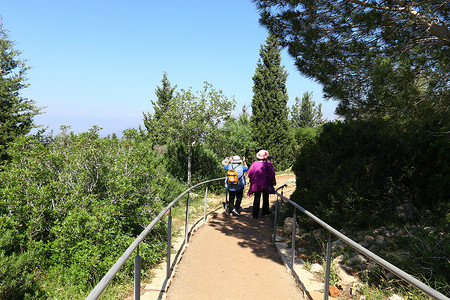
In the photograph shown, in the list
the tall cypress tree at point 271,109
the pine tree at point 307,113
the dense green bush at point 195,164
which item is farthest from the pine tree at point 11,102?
the pine tree at point 307,113

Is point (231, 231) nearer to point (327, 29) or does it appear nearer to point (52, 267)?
point (52, 267)

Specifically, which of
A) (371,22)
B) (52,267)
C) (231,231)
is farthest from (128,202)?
(371,22)

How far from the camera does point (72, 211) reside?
15.8 feet

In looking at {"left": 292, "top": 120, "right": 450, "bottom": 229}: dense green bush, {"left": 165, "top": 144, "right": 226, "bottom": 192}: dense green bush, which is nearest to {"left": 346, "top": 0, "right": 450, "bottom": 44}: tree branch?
{"left": 292, "top": 120, "right": 450, "bottom": 229}: dense green bush

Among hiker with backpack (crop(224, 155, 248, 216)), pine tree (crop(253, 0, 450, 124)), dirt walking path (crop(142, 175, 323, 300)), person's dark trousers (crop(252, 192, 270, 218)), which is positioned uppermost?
pine tree (crop(253, 0, 450, 124))

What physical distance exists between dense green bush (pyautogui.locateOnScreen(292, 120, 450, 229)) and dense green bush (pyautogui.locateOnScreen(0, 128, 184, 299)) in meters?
3.29

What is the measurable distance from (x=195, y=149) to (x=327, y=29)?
27.5ft

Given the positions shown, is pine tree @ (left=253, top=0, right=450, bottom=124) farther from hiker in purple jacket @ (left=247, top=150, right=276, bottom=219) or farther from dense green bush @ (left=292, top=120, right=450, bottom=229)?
hiker in purple jacket @ (left=247, top=150, right=276, bottom=219)

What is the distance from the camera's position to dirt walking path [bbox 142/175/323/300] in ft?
12.1

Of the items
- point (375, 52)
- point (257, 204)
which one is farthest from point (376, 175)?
point (257, 204)

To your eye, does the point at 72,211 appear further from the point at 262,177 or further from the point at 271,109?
the point at 271,109

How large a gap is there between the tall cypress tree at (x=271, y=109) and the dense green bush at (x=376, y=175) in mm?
18524

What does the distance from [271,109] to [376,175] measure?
65.0 feet

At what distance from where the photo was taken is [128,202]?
5508 mm
